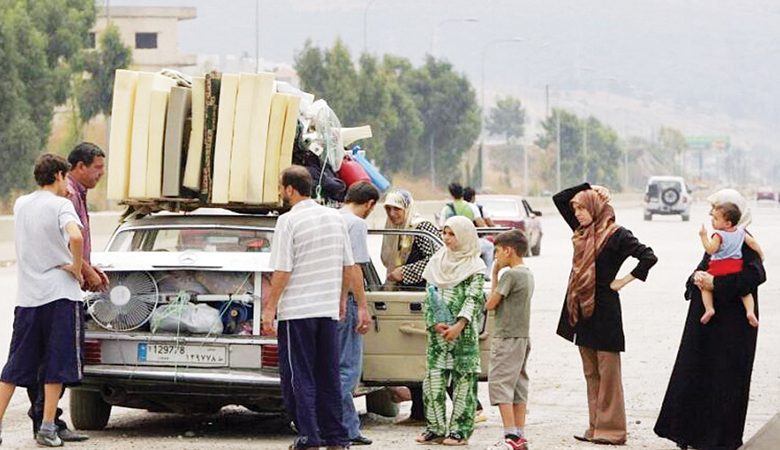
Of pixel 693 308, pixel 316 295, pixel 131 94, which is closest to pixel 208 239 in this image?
pixel 131 94

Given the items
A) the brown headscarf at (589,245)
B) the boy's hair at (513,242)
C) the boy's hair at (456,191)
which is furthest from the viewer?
the boy's hair at (456,191)

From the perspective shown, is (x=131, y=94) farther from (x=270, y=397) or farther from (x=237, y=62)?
(x=237, y=62)

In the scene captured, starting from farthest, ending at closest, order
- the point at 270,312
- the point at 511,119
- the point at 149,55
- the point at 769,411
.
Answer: the point at 511,119 → the point at 149,55 → the point at 769,411 → the point at 270,312

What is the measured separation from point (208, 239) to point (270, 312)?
2373 millimetres

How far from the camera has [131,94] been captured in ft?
39.4

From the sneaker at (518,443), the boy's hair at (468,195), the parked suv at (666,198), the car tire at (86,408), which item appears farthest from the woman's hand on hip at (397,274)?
the parked suv at (666,198)

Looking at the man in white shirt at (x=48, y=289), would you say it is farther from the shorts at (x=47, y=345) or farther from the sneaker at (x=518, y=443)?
the sneaker at (x=518, y=443)

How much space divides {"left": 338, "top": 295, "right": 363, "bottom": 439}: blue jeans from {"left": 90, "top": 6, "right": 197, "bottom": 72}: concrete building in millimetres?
100285

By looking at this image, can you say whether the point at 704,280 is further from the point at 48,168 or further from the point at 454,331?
the point at 48,168

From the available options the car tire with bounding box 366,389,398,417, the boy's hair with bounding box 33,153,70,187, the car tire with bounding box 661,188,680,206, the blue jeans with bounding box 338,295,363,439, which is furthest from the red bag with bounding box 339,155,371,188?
the car tire with bounding box 661,188,680,206

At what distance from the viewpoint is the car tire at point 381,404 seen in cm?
Result: 1259

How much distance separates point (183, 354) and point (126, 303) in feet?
1.70

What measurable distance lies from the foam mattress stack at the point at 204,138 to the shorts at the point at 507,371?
1958 millimetres

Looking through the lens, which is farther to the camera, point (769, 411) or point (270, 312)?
point (769, 411)
